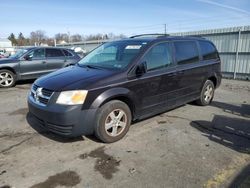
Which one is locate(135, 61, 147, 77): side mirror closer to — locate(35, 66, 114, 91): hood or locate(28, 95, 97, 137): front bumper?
locate(35, 66, 114, 91): hood

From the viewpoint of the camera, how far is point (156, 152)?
3.82 metres

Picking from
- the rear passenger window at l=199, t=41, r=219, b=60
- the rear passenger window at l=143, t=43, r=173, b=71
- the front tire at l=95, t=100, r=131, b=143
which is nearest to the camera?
the front tire at l=95, t=100, r=131, b=143

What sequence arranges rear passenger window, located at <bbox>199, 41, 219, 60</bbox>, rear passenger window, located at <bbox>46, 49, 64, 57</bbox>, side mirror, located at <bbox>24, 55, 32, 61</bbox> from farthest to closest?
rear passenger window, located at <bbox>46, 49, 64, 57</bbox> < side mirror, located at <bbox>24, 55, 32, 61</bbox> < rear passenger window, located at <bbox>199, 41, 219, 60</bbox>

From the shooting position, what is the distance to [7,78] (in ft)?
31.1

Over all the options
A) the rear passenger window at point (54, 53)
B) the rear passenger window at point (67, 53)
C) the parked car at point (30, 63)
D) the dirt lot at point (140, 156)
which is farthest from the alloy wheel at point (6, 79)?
the dirt lot at point (140, 156)

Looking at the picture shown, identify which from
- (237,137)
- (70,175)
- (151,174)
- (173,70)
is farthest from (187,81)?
(70,175)

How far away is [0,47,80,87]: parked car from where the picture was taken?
31.0 feet

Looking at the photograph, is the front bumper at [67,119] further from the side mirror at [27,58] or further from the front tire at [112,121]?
the side mirror at [27,58]

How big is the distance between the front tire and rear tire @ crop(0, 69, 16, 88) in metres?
7.05

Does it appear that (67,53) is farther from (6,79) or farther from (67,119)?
(67,119)

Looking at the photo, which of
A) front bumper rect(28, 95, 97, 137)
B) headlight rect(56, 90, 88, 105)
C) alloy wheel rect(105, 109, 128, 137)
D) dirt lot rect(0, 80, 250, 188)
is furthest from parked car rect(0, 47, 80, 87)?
alloy wheel rect(105, 109, 128, 137)

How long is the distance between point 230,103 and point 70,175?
5611 millimetres

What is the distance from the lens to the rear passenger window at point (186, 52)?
5.29 meters

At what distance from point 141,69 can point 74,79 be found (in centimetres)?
125
